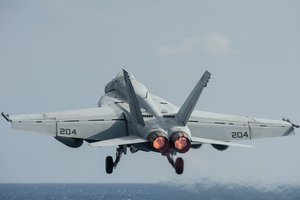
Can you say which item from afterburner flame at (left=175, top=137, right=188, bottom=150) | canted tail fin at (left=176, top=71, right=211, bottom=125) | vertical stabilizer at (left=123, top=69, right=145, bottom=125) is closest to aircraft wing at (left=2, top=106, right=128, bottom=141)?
Result: vertical stabilizer at (left=123, top=69, right=145, bottom=125)

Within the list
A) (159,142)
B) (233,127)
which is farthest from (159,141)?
(233,127)

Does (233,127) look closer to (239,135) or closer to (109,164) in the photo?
(239,135)

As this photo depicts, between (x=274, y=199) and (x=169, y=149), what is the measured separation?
28.2m

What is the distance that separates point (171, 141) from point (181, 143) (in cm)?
45

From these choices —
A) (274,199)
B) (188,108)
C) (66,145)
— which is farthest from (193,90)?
(274,199)

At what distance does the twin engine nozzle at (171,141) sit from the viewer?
95.0 ft

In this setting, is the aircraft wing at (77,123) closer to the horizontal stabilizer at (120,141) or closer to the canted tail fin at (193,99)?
the horizontal stabilizer at (120,141)

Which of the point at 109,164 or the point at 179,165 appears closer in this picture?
the point at 179,165

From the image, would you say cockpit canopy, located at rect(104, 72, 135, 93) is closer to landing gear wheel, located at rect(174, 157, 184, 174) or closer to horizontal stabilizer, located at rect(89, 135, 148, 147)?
landing gear wheel, located at rect(174, 157, 184, 174)

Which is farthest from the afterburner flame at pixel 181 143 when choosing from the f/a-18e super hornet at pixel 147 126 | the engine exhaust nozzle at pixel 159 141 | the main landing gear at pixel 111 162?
the main landing gear at pixel 111 162

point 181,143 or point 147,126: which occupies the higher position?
point 147,126

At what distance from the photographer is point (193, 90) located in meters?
29.5

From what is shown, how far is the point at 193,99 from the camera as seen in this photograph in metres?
29.4

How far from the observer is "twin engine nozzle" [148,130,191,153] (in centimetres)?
2895
